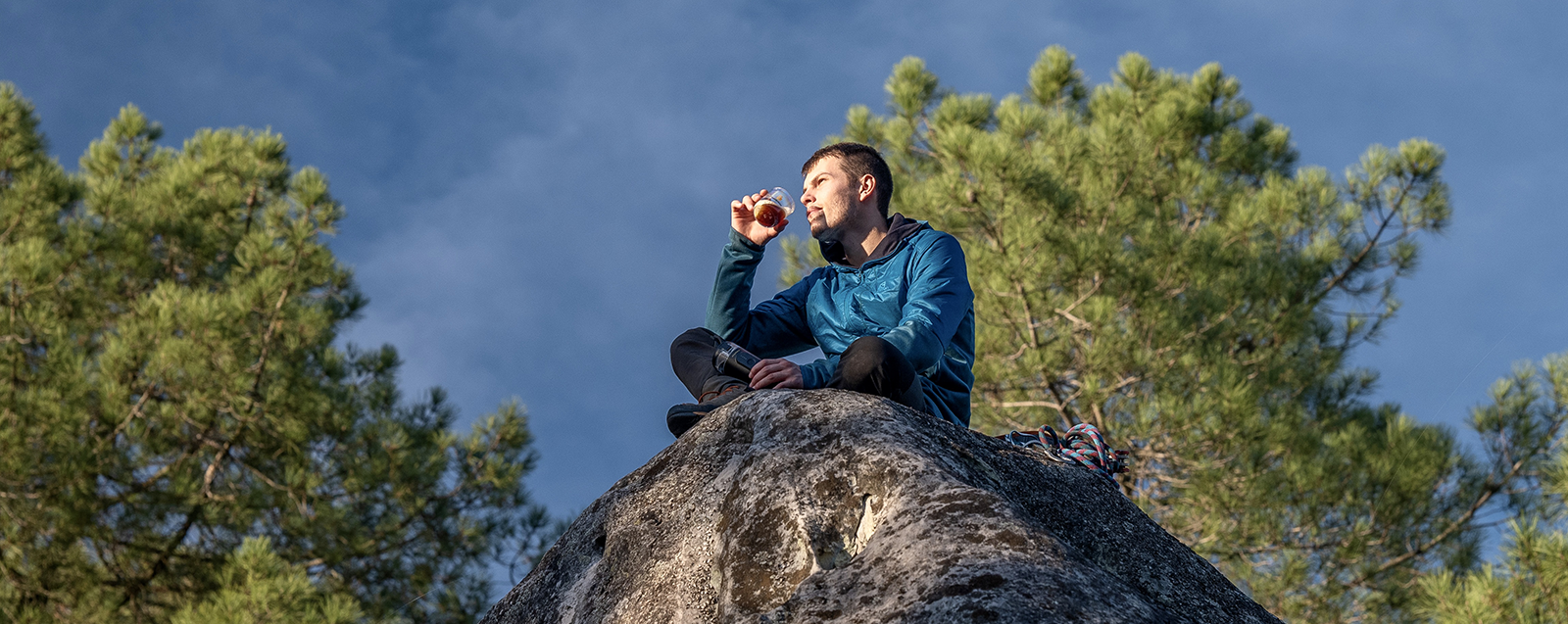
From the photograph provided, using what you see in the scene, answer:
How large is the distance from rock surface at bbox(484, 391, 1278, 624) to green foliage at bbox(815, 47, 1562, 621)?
4713mm

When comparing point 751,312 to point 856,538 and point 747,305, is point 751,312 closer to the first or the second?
point 747,305

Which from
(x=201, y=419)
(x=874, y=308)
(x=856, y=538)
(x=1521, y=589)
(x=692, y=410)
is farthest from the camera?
(x=201, y=419)

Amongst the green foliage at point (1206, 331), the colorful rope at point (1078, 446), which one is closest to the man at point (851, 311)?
the colorful rope at point (1078, 446)

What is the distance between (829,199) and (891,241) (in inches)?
9.0

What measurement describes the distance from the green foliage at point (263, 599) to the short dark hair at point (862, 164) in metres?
4.26

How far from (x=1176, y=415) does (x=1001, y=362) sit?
1.07 m

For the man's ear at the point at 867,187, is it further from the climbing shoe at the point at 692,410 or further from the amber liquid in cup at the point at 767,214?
the climbing shoe at the point at 692,410

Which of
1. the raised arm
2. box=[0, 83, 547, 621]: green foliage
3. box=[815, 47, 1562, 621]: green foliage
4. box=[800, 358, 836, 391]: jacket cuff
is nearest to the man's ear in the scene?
the raised arm

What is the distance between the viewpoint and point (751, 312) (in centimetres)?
300

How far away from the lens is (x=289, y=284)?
23.9ft

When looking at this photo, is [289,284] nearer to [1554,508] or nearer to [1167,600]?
[1167,600]

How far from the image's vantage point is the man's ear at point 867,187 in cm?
300

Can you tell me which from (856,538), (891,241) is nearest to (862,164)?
(891,241)

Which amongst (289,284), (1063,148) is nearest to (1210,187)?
(1063,148)
